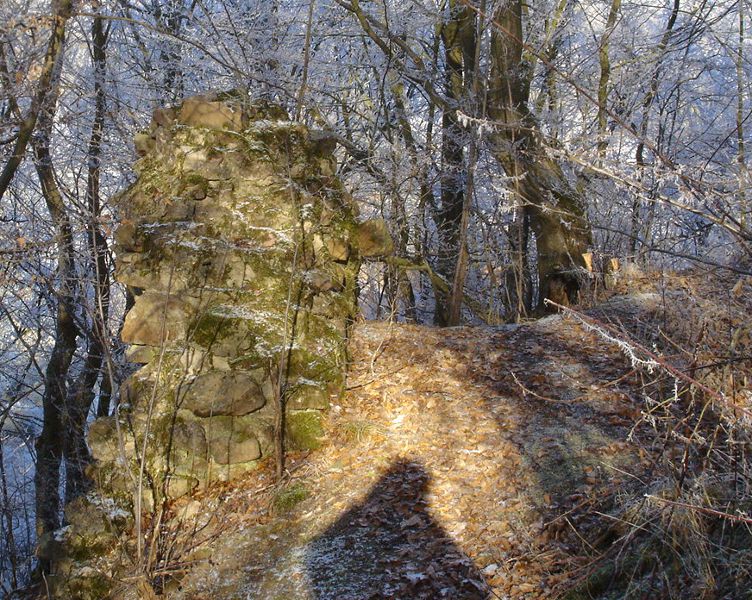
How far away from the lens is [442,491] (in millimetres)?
4023

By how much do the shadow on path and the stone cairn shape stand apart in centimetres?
94

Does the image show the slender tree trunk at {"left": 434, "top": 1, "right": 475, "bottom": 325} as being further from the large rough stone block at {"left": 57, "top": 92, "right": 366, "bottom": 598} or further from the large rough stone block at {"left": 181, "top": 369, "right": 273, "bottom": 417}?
the large rough stone block at {"left": 181, "top": 369, "right": 273, "bottom": 417}

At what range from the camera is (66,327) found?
909cm

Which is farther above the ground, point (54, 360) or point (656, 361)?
point (656, 361)

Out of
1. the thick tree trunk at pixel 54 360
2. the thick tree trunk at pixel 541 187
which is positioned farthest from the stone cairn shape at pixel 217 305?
the thick tree trunk at pixel 54 360

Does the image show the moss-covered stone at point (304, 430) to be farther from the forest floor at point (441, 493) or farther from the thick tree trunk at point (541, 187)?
the thick tree trunk at point (541, 187)

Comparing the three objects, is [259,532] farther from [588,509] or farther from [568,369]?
[568,369]

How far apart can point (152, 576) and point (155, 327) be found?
2026 mm

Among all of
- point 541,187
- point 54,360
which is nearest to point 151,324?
point 54,360

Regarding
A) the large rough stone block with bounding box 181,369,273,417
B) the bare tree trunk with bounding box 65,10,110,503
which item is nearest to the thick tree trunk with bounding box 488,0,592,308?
the large rough stone block with bounding box 181,369,273,417

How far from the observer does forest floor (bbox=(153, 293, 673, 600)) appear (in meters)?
3.27

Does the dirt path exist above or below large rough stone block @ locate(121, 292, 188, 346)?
below

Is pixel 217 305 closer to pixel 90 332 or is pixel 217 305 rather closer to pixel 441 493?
pixel 441 493

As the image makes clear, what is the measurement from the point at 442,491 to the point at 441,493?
2cm
